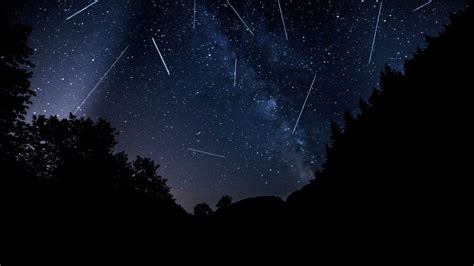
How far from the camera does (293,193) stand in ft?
56.1

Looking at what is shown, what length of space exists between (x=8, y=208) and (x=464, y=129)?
2402 centimetres

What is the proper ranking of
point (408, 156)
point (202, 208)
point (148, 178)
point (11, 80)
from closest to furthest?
point (11, 80), point (408, 156), point (148, 178), point (202, 208)

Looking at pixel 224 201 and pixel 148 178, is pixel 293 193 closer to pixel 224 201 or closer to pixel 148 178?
pixel 148 178

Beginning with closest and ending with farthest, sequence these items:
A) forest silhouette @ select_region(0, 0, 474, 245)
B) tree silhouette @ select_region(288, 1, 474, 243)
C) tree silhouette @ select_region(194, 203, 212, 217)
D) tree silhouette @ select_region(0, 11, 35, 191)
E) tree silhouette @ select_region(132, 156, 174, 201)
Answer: forest silhouette @ select_region(0, 0, 474, 245), tree silhouette @ select_region(288, 1, 474, 243), tree silhouette @ select_region(0, 11, 35, 191), tree silhouette @ select_region(132, 156, 174, 201), tree silhouette @ select_region(194, 203, 212, 217)

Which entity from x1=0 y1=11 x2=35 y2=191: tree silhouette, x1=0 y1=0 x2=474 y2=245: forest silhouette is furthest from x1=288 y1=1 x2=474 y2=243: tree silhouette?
x1=0 y1=11 x2=35 y2=191: tree silhouette

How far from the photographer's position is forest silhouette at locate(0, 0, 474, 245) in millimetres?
7500

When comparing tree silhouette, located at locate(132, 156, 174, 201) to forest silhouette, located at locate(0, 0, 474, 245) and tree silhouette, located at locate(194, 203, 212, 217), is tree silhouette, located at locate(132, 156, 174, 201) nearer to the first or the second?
forest silhouette, located at locate(0, 0, 474, 245)

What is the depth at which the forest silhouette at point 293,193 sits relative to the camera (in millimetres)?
7500

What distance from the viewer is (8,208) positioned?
636 cm

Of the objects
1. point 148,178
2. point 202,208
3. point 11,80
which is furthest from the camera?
point 202,208

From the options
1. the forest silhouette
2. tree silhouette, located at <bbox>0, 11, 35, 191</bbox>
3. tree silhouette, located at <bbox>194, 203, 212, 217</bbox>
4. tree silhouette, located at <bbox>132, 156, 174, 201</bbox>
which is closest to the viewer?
the forest silhouette

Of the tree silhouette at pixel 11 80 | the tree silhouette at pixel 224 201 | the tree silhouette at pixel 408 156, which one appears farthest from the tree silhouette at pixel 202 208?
the tree silhouette at pixel 11 80

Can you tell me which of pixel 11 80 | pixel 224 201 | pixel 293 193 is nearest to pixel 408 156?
pixel 293 193

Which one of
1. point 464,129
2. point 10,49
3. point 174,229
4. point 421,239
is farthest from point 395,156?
point 10,49
